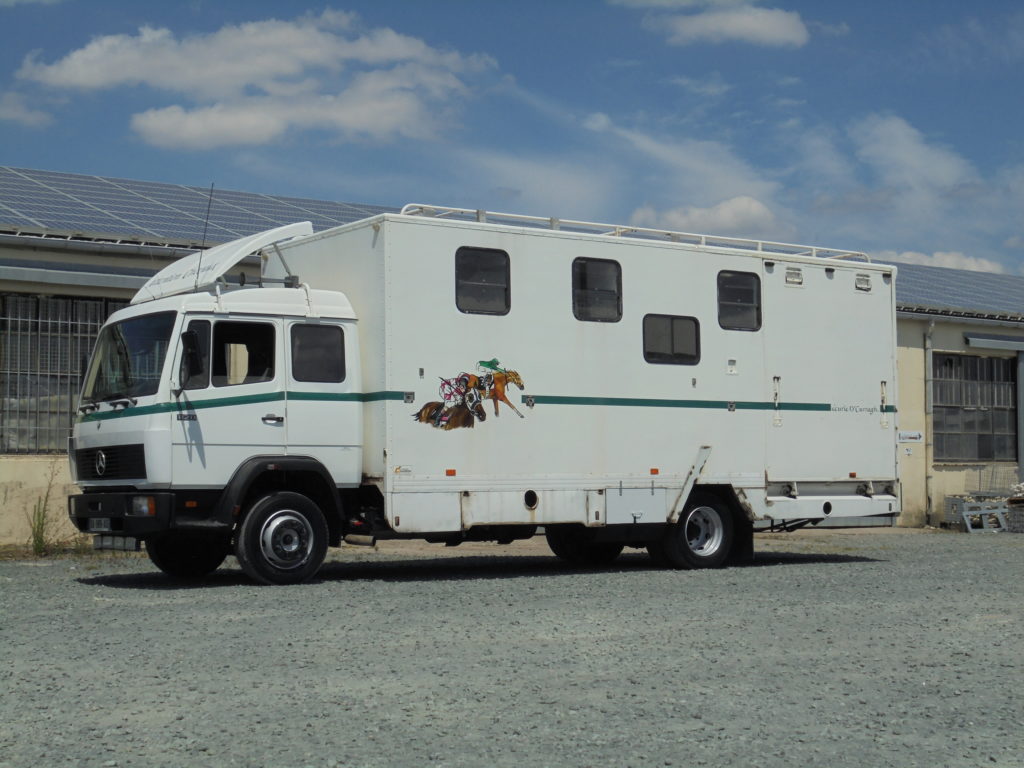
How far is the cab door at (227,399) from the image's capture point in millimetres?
12023

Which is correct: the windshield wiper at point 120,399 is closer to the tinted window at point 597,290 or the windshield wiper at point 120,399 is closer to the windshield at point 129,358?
the windshield at point 129,358

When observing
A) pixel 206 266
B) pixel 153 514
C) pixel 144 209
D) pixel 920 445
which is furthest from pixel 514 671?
pixel 920 445

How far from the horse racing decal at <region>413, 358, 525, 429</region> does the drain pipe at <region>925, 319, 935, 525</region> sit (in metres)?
14.6

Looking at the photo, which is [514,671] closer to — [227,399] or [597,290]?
[227,399]

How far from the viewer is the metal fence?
17062mm

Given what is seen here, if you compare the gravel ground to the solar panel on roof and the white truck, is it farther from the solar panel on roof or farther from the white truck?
the solar panel on roof

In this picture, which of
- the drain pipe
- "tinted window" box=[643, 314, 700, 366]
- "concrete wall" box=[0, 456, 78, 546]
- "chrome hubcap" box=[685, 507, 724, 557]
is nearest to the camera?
"tinted window" box=[643, 314, 700, 366]

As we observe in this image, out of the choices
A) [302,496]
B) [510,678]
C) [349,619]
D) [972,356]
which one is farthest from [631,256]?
[972,356]

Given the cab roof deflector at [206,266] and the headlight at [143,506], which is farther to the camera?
the cab roof deflector at [206,266]

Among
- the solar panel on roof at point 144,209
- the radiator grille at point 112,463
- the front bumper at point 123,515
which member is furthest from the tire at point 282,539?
the solar panel on roof at point 144,209

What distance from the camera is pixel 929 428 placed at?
2572 centimetres

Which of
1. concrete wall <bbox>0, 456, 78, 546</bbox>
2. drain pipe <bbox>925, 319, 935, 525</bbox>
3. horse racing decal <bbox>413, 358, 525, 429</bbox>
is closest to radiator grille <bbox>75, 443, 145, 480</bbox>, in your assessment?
horse racing decal <bbox>413, 358, 525, 429</bbox>

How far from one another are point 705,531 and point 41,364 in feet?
29.4

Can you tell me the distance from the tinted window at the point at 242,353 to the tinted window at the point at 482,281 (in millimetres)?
1985
